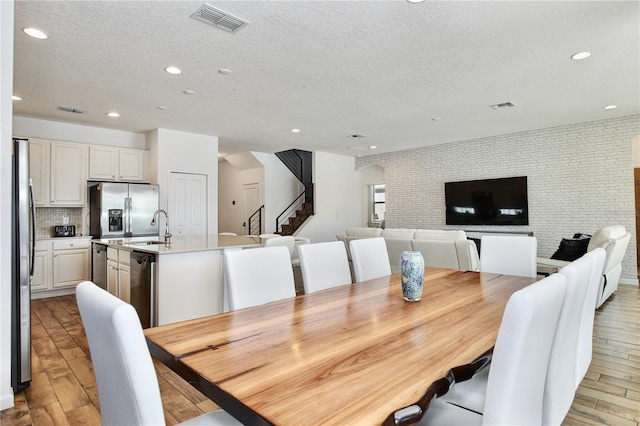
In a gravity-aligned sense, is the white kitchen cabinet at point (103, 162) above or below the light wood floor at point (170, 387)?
above

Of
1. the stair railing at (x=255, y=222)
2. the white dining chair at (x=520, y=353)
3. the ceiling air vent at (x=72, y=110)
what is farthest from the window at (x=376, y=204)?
the white dining chair at (x=520, y=353)

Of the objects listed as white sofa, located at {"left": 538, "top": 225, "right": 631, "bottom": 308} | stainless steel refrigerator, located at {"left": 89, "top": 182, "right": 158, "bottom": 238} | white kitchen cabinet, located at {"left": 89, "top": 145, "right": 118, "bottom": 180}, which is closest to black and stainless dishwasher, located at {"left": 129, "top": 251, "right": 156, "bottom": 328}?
stainless steel refrigerator, located at {"left": 89, "top": 182, "right": 158, "bottom": 238}

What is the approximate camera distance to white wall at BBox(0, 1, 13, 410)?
2.19 meters

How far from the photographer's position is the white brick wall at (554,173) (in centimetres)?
594

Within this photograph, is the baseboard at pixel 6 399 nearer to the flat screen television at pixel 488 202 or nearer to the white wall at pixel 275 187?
the white wall at pixel 275 187

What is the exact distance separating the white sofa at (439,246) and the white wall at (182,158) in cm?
342

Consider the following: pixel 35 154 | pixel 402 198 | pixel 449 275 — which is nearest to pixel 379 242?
pixel 449 275

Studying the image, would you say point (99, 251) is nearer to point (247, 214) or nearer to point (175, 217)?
point (175, 217)

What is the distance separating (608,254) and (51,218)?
777cm

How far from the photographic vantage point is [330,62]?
11.7 ft

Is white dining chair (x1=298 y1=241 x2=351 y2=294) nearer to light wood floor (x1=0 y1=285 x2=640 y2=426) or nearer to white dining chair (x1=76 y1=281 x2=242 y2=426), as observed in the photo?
light wood floor (x1=0 y1=285 x2=640 y2=426)

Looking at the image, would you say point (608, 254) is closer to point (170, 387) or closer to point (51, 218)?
point (170, 387)

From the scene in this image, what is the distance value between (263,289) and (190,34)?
2.30 meters

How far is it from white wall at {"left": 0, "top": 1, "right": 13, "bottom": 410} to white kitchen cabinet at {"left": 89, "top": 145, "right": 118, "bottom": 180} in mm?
3906
